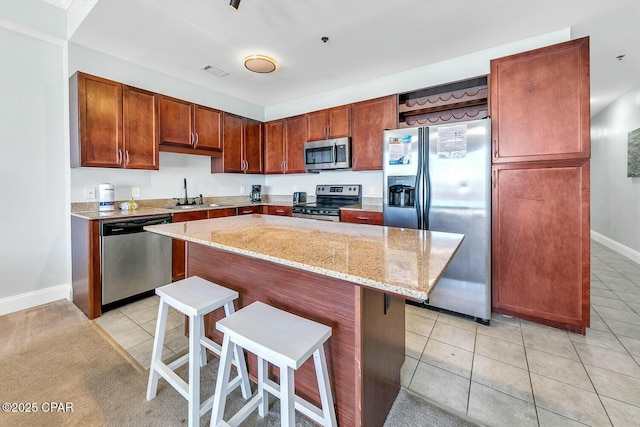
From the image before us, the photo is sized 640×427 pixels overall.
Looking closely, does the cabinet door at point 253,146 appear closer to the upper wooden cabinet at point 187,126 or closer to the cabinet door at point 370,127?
the upper wooden cabinet at point 187,126

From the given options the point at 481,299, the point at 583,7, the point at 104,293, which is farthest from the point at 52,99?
the point at 583,7

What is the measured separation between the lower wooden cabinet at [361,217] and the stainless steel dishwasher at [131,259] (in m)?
1.98

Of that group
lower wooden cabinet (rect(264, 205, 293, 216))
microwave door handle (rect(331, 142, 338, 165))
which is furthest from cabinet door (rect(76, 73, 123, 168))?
microwave door handle (rect(331, 142, 338, 165))

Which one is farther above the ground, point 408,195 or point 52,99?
point 52,99

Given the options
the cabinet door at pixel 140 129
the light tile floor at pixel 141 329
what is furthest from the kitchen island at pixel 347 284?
the cabinet door at pixel 140 129

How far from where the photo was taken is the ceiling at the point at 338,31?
2.23 meters

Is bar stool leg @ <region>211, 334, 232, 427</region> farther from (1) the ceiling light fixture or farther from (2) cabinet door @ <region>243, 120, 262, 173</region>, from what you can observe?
(2) cabinet door @ <region>243, 120, 262, 173</region>

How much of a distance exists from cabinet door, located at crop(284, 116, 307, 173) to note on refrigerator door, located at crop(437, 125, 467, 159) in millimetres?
2078

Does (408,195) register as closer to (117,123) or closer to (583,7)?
(583,7)

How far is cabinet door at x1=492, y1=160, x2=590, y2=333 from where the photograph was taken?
2.16 meters

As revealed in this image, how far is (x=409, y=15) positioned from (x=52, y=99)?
346 centimetres

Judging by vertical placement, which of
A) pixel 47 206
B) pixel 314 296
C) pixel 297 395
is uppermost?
pixel 47 206

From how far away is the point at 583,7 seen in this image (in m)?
2.25

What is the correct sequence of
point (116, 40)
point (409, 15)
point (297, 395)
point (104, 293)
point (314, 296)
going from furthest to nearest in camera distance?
point (116, 40)
point (104, 293)
point (409, 15)
point (297, 395)
point (314, 296)
